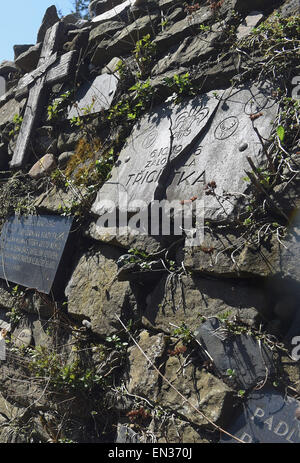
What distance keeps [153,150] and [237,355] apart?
1653 millimetres

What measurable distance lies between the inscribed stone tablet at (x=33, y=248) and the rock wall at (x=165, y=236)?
0.09 metres

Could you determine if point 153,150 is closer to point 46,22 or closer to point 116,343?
point 116,343

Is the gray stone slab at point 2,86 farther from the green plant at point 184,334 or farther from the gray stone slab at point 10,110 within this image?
the green plant at point 184,334

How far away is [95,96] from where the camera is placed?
4.05 metres

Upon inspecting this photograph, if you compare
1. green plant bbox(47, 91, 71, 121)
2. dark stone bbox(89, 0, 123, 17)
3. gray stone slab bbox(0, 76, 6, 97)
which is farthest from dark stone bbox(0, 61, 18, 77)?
green plant bbox(47, 91, 71, 121)

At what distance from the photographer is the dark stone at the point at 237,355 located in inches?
82.2

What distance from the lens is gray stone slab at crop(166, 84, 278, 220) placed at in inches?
99.7

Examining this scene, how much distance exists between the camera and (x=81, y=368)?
287cm

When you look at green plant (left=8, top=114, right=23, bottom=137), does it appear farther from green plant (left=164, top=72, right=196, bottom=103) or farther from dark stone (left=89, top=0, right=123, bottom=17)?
green plant (left=164, top=72, right=196, bottom=103)

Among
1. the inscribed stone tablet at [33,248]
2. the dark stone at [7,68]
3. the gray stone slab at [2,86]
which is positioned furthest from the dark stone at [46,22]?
the inscribed stone tablet at [33,248]

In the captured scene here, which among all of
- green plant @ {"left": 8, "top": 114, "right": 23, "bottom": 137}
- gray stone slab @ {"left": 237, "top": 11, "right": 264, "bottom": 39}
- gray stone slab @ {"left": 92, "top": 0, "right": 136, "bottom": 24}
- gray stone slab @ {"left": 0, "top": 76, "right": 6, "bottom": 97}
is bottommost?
green plant @ {"left": 8, "top": 114, "right": 23, "bottom": 137}

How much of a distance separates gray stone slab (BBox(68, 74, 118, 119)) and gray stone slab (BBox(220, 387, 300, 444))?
2.79 m
